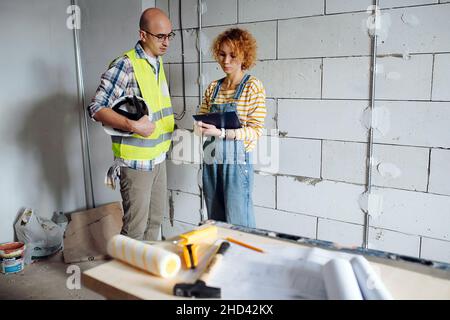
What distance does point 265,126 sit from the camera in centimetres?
253

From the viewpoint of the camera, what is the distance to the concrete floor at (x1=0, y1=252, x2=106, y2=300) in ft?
7.48

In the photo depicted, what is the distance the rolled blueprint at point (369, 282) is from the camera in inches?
31.7

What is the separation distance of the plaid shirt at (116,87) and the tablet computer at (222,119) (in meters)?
0.43

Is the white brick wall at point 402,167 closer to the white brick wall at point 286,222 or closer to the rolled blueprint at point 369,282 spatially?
the white brick wall at point 286,222

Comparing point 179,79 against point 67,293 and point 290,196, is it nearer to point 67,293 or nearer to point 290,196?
point 290,196

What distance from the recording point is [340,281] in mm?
841

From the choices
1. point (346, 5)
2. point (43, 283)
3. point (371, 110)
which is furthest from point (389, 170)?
point (43, 283)

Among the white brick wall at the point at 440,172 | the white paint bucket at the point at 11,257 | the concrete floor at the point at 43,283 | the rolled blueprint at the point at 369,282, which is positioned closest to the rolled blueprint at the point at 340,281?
the rolled blueprint at the point at 369,282

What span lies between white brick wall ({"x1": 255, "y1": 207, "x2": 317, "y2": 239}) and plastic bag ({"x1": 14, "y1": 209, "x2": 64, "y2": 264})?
1.47m

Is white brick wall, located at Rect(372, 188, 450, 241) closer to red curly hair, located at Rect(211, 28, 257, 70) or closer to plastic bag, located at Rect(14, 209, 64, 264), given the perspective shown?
red curly hair, located at Rect(211, 28, 257, 70)

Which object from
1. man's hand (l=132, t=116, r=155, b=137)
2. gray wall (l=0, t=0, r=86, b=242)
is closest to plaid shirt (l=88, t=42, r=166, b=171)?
man's hand (l=132, t=116, r=155, b=137)
